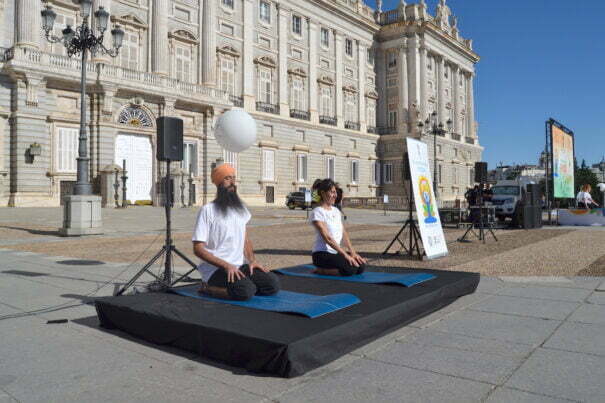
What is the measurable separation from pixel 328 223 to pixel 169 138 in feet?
7.75

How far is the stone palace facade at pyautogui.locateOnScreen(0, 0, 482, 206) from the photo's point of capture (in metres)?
26.7

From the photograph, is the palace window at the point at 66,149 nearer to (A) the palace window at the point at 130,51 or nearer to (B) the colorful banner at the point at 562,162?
(A) the palace window at the point at 130,51

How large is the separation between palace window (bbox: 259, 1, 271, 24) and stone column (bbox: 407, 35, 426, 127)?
61.0 ft

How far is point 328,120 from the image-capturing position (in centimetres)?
4650

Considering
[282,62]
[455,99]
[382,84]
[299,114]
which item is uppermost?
[455,99]

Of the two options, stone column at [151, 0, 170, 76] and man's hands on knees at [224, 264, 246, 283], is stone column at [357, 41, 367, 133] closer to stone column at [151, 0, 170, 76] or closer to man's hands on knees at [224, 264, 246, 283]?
stone column at [151, 0, 170, 76]

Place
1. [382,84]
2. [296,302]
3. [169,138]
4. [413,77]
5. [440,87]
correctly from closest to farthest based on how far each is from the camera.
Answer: [296,302]
[169,138]
[413,77]
[382,84]
[440,87]

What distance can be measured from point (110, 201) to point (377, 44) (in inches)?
1412

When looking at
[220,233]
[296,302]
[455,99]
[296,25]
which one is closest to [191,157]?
[296,25]

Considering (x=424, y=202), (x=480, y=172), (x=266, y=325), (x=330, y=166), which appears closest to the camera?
(x=266, y=325)

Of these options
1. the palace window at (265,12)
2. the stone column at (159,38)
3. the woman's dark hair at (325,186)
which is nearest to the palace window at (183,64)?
the stone column at (159,38)

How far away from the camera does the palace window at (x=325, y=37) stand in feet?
152

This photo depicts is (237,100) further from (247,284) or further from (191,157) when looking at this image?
(247,284)

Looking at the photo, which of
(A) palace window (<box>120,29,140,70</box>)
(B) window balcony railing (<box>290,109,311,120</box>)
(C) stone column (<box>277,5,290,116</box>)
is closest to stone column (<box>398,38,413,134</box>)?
(B) window balcony railing (<box>290,109,311,120</box>)
